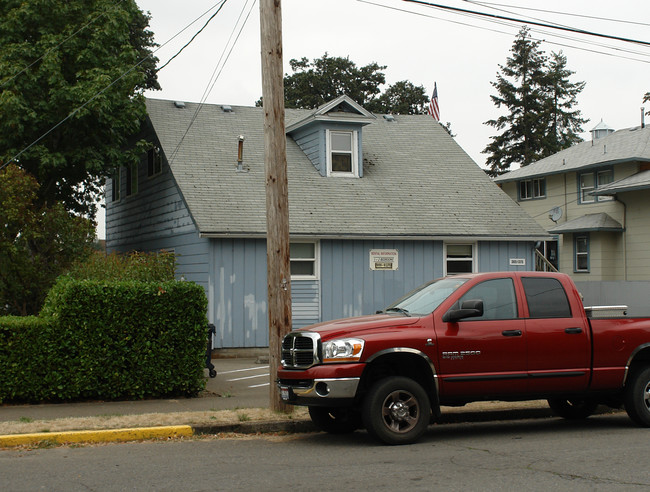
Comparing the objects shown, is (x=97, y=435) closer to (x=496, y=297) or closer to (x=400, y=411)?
(x=400, y=411)

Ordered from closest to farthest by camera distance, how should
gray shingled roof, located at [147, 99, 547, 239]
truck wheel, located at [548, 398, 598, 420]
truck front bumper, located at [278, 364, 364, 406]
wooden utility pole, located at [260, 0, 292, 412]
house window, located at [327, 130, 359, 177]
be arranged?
truck front bumper, located at [278, 364, 364, 406] → wooden utility pole, located at [260, 0, 292, 412] → truck wheel, located at [548, 398, 598, 420] → gray shingled roof, located at [147, 99, 547, 239] → house window, located at [327, 130, 359, 177]

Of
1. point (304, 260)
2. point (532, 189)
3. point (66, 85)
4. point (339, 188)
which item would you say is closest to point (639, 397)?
point (304, 260)

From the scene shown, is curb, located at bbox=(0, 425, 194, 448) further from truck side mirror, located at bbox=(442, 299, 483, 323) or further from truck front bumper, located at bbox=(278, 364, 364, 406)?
truck side mirror, located at bbox=(442, 299, 483, 323)

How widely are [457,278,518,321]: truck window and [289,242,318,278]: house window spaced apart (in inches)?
429

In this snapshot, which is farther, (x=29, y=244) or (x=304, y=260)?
(x=304, y=260)

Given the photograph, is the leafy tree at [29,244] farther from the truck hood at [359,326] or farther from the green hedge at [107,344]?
the truck hood at [359,326]

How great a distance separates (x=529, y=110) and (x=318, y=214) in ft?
123

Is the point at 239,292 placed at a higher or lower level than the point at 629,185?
lower

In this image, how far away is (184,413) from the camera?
10.6 metres

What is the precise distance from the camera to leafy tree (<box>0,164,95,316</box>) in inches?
599

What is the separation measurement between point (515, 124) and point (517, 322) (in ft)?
154

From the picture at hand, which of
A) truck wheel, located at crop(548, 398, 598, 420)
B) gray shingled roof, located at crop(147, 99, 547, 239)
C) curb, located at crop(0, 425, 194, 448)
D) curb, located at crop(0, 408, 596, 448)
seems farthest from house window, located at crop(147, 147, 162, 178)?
truck wheel, located at crop(548, 398, 598, 420)

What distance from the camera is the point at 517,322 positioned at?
972 centimetres

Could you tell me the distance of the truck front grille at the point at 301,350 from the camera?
9.20 m
